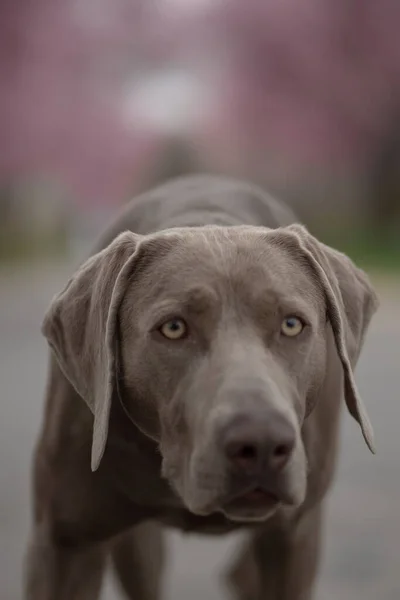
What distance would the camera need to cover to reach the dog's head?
1.00 m

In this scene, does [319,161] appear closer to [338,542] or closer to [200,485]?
[338,542]

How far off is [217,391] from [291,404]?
101mm

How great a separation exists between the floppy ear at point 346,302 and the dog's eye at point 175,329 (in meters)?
0.21

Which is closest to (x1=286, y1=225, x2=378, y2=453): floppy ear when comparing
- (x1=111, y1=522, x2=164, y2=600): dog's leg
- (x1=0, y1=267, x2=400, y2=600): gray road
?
(x1=0, y1=267, x2=400, y2=600): gray road

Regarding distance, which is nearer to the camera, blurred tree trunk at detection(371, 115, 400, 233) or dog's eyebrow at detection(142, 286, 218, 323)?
dog's eyebrow at detection(142, 286, 218, 323)

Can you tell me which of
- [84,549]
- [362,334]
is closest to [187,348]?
[362,334]

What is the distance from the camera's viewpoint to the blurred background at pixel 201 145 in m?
1.84

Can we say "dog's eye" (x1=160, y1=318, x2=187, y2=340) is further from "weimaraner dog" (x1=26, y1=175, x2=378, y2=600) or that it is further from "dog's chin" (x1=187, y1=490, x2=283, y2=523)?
"dog's chin" (x1=187, y1=490, x2=283, y2=523)

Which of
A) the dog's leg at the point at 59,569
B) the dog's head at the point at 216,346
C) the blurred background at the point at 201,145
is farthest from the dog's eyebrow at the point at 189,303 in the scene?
the blurred background at the point at 201,145

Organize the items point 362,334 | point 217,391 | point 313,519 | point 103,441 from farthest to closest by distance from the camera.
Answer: point 313,519, point 362,334, point 103,441, point 217,391

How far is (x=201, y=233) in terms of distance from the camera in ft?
3.89

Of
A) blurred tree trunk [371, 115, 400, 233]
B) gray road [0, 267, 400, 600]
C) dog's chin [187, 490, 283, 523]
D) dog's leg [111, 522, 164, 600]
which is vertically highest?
blurred tree trunk [371, 115, 400, 233]

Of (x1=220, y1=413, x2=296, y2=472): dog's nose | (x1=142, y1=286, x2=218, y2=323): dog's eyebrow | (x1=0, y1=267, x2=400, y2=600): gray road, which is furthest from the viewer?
(x1=0, y1=267, x2=400, y2=600): gray road

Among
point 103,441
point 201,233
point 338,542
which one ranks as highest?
point 201,233
